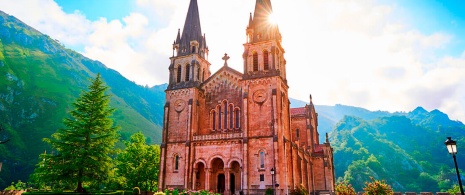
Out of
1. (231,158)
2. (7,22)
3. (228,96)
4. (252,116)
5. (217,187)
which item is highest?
(7,22)

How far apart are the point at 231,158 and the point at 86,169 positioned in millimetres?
15429

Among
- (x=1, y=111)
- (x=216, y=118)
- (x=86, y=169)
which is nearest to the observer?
(x=86, y=169)

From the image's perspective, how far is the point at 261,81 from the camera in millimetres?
38531

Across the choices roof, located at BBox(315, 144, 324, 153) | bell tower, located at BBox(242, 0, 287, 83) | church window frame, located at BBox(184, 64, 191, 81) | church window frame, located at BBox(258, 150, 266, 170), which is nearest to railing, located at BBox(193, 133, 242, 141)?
church window frame, located at BBox(258, 150, 266, 170)

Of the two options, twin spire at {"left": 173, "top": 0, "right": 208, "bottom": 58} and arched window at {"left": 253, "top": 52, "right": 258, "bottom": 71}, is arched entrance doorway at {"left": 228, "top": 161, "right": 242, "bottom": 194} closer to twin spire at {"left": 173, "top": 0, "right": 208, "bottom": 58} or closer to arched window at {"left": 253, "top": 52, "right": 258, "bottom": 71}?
Answer: arched window at {"left": 253, "top": 52, "right": 258, "bottom": 71}

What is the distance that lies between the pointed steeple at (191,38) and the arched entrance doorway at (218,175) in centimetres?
1556

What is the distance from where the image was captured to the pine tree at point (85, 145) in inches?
1120

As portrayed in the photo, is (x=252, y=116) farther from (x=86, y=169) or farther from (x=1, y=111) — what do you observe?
(x=1, y=111)

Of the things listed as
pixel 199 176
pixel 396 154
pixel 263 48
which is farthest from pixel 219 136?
pixel 396 154

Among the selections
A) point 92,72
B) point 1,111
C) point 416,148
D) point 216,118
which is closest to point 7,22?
point 92,72

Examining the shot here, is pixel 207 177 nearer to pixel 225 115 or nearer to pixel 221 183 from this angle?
pixel 221 183

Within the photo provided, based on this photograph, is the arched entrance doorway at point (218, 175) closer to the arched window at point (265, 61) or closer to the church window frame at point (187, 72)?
the church window frame at point (187, 72)

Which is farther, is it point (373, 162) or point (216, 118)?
point (373, 162)

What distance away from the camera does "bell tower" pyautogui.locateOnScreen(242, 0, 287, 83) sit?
39.3m
